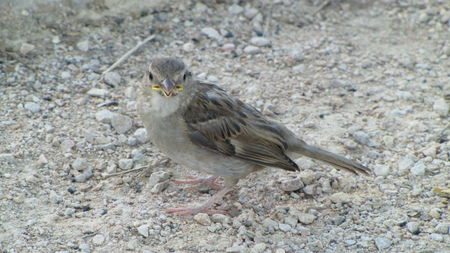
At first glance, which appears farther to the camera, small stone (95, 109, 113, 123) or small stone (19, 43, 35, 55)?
small stone (19, 43, 35, 55)

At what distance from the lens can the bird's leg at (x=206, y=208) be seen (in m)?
5.69

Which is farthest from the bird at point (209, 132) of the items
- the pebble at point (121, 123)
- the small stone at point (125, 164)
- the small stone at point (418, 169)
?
the pebble at point (121, 123)

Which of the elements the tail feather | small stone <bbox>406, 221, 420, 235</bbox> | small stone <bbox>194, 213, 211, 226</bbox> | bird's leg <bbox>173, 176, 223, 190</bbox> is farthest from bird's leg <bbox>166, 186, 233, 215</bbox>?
small stone <bbox>406, 221, 420, 235</bbox>

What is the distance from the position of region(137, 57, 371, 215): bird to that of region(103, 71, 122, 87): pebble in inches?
70.0

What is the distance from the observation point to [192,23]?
873cm

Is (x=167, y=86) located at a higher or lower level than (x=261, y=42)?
higher

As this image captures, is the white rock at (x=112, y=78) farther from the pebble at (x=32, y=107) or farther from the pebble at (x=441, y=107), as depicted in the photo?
the pebble at (x=441, y=107)

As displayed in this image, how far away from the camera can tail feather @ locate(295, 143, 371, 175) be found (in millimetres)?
5844

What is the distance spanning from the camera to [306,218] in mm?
5660

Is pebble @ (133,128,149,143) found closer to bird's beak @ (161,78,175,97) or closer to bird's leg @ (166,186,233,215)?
bird's leg @ (166,186,233,215)

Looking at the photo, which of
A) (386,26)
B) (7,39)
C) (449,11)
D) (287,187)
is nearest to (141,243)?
(287,187)

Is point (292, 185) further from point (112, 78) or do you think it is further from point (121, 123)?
point (112, 78)

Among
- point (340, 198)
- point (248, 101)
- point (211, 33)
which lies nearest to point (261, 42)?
point (211, 33)

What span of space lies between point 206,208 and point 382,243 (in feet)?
4.90
